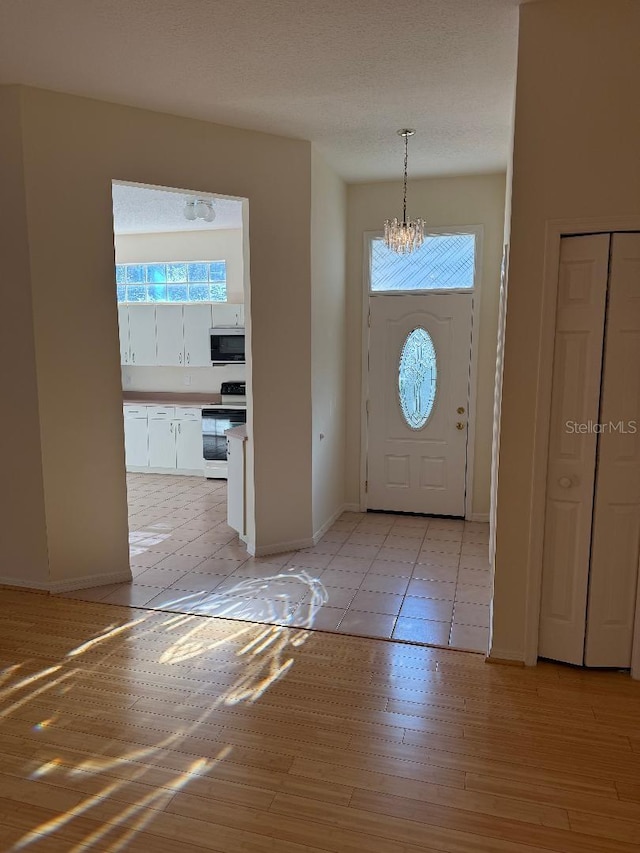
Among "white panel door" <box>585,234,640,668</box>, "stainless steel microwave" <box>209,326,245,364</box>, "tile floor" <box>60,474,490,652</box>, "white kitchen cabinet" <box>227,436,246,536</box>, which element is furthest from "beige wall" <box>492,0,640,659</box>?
"stainless steel microwave" <box>209,326,245,364</box>

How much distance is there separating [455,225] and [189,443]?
3939 mm

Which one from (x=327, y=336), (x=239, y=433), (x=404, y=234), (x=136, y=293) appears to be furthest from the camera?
(x=136, y=293)

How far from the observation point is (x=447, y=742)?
245 centimetres

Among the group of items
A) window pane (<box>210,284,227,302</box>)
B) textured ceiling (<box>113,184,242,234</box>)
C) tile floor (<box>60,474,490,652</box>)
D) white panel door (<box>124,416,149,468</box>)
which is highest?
textured ceiling (<box>113,184,242,234</box>)

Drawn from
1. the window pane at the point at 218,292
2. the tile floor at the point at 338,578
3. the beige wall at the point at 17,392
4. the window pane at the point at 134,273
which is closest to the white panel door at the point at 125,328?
the window pane at the point at 134,273

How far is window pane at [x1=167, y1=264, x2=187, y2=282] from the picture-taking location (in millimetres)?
7555

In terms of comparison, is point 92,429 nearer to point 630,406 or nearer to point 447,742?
point 447,742

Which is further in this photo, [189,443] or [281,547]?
[189,443]

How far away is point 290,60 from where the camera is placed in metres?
3.06

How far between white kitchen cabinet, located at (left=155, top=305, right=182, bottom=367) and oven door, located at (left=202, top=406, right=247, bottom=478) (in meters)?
0.85

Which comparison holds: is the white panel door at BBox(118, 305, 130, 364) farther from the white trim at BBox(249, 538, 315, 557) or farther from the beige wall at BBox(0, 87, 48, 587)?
the white trim at BBox(249, 538, 315, 557)

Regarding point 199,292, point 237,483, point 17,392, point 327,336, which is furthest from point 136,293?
point 17,392

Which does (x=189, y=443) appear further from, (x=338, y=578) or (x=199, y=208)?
(x=338, y=578)

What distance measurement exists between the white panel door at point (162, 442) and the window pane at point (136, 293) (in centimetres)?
166
